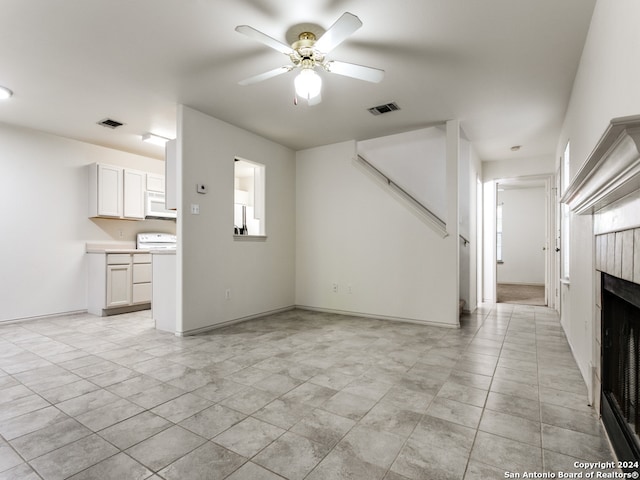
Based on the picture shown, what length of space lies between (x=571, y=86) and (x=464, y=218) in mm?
2176

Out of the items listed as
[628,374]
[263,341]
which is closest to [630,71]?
[628,374]

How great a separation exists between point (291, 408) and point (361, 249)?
9.72 ft

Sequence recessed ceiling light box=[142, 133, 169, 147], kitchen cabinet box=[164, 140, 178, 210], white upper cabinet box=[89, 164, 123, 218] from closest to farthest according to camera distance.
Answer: kitchen cabinet box=[164, 140, 178, 210], recessed ceiling light box=[142, 133, 169, 147], white upper cabinet box=[89, 164, 123, 218]

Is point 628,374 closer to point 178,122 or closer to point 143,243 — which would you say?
point 178,122

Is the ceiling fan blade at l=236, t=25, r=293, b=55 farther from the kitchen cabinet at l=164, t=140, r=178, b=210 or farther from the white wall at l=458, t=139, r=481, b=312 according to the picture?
the white wall at l=458, t=139, r=481, b=312

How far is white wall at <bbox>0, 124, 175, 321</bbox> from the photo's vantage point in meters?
4.19

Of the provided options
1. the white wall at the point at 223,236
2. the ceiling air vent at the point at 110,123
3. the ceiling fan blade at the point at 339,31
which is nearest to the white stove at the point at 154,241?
the white wall at the point at 223,236

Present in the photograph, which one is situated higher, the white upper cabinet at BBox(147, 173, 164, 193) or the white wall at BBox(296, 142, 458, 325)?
the white upper cabinet at BBox(147, 173, 164, 193)

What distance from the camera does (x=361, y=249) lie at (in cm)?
473

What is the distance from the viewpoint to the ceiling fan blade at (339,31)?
1.83 metres

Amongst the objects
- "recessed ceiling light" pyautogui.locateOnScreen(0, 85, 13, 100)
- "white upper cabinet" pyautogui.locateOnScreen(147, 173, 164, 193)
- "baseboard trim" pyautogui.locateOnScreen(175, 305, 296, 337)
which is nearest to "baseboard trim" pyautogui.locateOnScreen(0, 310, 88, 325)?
"white upper cabinet" pyautogui.locateOnScreen(147, 173, 164, 193)

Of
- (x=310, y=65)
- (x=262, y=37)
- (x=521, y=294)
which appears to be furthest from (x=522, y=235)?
(x=262, y=37)

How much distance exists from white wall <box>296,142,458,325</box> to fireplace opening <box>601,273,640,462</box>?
86.2 inches

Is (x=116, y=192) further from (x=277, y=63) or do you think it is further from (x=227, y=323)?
(x=277, y=63)
